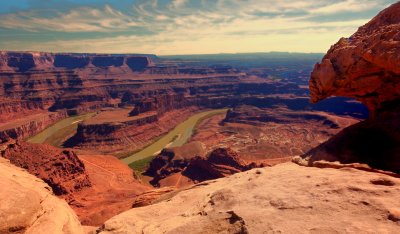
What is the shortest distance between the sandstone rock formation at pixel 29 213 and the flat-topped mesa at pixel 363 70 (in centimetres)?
1586

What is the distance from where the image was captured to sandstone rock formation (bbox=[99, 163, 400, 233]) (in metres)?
8.48

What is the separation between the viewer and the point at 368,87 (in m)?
20.9

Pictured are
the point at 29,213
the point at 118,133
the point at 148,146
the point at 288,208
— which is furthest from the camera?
the point at 148,146

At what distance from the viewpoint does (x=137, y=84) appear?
16125 centimetres

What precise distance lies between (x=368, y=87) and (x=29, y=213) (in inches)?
763

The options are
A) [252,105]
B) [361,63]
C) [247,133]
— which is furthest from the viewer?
[252,105]

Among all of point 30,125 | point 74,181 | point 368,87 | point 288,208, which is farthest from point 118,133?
point 288,208

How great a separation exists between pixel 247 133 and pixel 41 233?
8617cm

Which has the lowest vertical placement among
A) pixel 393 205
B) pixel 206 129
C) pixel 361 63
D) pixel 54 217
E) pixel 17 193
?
pixel 206 129

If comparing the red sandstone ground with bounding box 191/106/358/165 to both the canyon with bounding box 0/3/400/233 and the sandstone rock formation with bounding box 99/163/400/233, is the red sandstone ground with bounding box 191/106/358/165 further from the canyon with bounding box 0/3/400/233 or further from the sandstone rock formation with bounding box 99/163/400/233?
the sandstone rock formation with bounding box 99/163/400/233

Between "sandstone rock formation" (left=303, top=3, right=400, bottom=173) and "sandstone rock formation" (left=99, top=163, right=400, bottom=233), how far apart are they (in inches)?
244

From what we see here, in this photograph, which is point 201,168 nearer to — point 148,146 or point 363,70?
point 363,70

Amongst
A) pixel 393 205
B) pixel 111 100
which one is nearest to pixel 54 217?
pixel 393 205

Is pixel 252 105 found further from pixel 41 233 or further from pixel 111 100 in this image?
pixel 41 233
